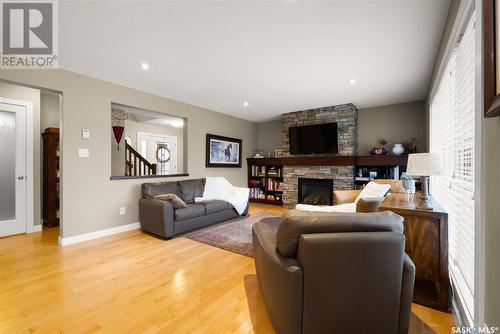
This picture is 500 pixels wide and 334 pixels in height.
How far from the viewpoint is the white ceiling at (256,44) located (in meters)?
1.89

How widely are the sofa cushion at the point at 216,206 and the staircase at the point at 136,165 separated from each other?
2.11 metres

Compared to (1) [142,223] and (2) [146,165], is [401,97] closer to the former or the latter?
(1) [142,223]

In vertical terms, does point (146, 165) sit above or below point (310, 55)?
below

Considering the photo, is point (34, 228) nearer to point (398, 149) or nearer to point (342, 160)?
point (342, 160)

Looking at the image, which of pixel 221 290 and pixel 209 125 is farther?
pixel 209 125

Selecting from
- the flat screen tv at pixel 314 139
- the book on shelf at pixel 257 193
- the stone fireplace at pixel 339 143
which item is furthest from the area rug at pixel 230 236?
the flat screen tv at pixel 314 139

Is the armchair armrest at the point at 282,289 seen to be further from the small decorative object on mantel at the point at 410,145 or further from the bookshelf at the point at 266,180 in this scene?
the bookshelf at the point at 266,180

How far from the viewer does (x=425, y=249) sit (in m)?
1.75

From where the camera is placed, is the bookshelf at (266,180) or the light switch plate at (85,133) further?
the bookshelf at (266,180)

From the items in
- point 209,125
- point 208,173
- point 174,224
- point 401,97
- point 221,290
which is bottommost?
point 221,290

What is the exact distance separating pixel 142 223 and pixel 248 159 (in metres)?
3.42

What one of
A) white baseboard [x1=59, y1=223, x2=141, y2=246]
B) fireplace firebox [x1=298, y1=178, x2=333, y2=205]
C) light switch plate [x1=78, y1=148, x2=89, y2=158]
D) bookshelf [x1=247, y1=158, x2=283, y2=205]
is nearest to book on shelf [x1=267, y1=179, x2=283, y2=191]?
bookshelf [x1=247, y1=158, x2=283, y2=205]

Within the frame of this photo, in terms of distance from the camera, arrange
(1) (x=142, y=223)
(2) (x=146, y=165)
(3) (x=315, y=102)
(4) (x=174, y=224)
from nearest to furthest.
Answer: (4) (x=174, y=224)
(1) (x=142, y=223)
(3) (x=315, y=102)
(2) (x=146, y=165)

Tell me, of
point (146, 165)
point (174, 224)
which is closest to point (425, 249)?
point (174, 224)
